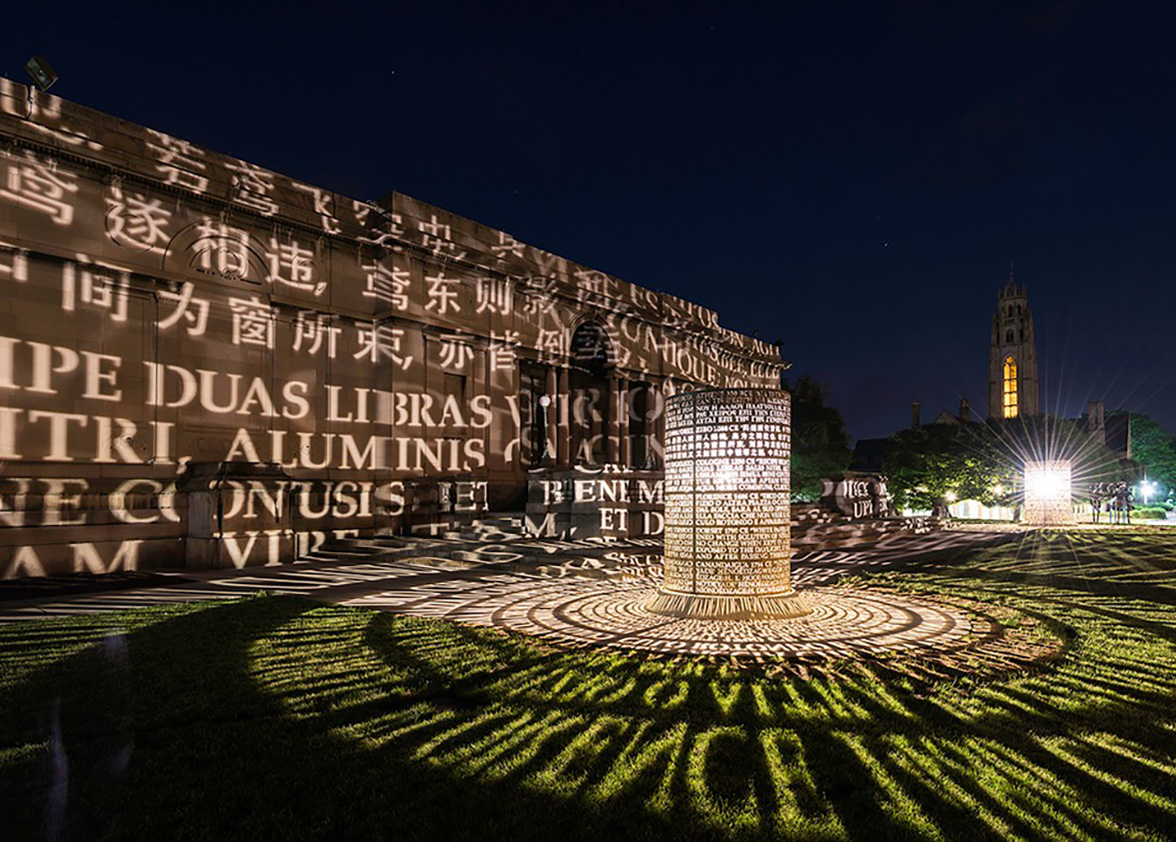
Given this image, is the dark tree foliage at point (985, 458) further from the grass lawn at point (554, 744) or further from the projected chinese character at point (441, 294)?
the grass lawn at point (554, 744)

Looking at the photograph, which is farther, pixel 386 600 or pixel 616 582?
pixel 616 582

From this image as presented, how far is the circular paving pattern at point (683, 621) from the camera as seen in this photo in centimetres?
658

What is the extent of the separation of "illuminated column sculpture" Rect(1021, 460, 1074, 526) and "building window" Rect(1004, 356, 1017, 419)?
104086 millimetres

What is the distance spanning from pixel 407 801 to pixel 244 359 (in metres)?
17.1

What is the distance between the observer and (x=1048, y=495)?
27.3 metres

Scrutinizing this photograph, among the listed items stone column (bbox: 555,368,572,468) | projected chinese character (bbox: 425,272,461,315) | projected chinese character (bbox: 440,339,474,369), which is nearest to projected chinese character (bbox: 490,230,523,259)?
projected chinese character (bbox: 425,272,461,315)

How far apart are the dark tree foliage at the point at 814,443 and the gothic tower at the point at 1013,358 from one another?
71.3m

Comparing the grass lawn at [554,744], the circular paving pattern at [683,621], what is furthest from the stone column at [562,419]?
the grass lawn at [554,744]

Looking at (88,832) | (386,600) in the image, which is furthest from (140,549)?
(88,832)

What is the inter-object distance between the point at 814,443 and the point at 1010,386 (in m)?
84.5

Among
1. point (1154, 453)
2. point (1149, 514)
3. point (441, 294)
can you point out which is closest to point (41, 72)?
point (441, 294)

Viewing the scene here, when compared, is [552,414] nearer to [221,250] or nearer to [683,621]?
[221,250]

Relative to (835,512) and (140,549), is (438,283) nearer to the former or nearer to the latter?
(140,549)

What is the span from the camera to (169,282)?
16.4 m
